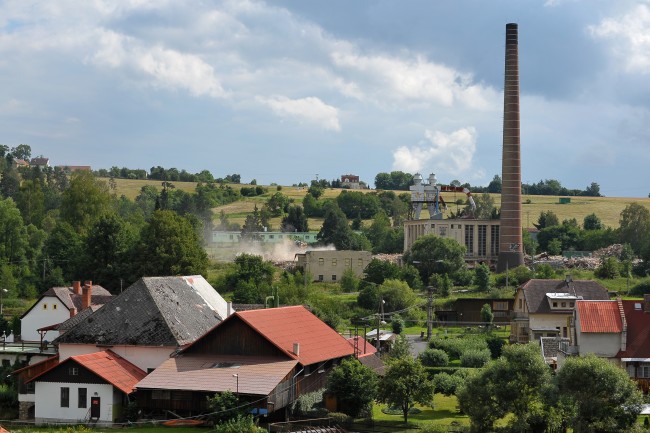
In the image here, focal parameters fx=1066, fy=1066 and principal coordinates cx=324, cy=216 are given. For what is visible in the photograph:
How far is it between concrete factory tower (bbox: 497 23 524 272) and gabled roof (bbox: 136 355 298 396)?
7497 cm

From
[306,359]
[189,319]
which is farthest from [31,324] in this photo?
[306,359]

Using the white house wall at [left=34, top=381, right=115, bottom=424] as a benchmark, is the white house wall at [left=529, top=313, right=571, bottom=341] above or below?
above

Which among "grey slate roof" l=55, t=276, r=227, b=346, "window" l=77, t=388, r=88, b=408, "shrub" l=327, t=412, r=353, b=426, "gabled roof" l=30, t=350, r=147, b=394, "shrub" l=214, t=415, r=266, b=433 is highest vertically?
"grey slate roof" l=55, t=276, r=227, b=346

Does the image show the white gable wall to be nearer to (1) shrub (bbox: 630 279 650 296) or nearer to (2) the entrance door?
Result: (2) the entrance door

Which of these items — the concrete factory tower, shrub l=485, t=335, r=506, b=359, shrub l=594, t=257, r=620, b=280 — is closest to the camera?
shrub l=485, t=335, r=506, b=359

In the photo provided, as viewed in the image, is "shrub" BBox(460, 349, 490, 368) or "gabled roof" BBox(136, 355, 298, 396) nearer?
"gabled roof" BBox(136, 355, 298, 396)

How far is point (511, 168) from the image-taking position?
11850 cm

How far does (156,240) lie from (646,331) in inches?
1805

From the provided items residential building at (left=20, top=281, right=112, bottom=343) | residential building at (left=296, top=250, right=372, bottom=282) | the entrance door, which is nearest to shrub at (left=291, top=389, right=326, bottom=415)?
the entrance door

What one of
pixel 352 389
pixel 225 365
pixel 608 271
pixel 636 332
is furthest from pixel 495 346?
pixel 608 271

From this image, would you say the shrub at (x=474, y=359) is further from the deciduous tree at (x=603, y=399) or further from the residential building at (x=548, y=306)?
the deciduous tree at (x=603, y=399)

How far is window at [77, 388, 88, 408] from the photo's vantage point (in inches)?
1874

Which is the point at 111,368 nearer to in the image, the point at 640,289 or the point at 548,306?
the point at 548,306

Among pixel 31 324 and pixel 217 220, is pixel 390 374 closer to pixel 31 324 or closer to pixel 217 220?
pixel 31 324
